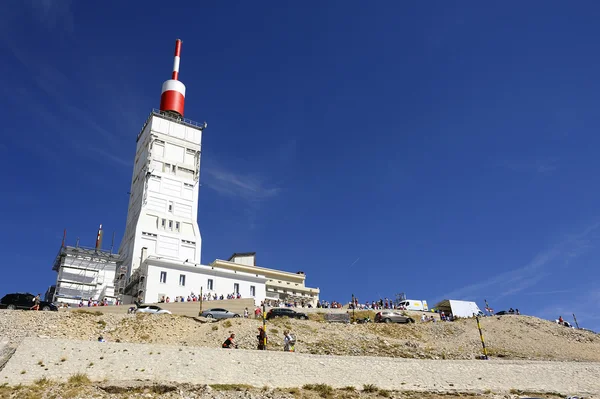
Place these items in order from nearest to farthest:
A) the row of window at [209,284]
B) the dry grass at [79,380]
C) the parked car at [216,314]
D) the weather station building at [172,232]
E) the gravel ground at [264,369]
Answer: the dry grass at [79,380] → the gravel ground at [264,369] → the parked car at [216,314] → the row of window at [209,284] → the weather station building at [172,232]

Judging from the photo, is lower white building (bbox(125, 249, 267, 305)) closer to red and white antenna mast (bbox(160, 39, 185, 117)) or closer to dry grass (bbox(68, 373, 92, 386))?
red and white antenna mast (bbox(160, 39, 185, 117))

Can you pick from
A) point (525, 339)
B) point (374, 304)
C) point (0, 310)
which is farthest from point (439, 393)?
point (374, 304)

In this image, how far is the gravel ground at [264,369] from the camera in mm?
25167

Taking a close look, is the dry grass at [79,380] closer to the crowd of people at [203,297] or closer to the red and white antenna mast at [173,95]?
the crowd of people at [203,297]

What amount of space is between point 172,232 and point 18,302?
31022 mm

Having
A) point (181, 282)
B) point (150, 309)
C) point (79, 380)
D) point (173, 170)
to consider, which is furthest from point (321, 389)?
point (173, 170)

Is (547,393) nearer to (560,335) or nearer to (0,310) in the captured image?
(560,335)

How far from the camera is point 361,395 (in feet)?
86.3

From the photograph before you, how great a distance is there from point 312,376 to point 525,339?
30.9 meters

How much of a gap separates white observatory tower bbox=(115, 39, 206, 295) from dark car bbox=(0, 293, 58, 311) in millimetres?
22411

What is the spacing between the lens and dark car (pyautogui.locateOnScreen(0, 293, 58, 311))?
1666 inches

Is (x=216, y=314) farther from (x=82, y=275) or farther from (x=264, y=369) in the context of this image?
(x=82, y=275)

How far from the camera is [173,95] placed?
85250 mm

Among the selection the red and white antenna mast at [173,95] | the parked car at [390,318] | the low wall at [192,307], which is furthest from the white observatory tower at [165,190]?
the parked car at [390,318]
